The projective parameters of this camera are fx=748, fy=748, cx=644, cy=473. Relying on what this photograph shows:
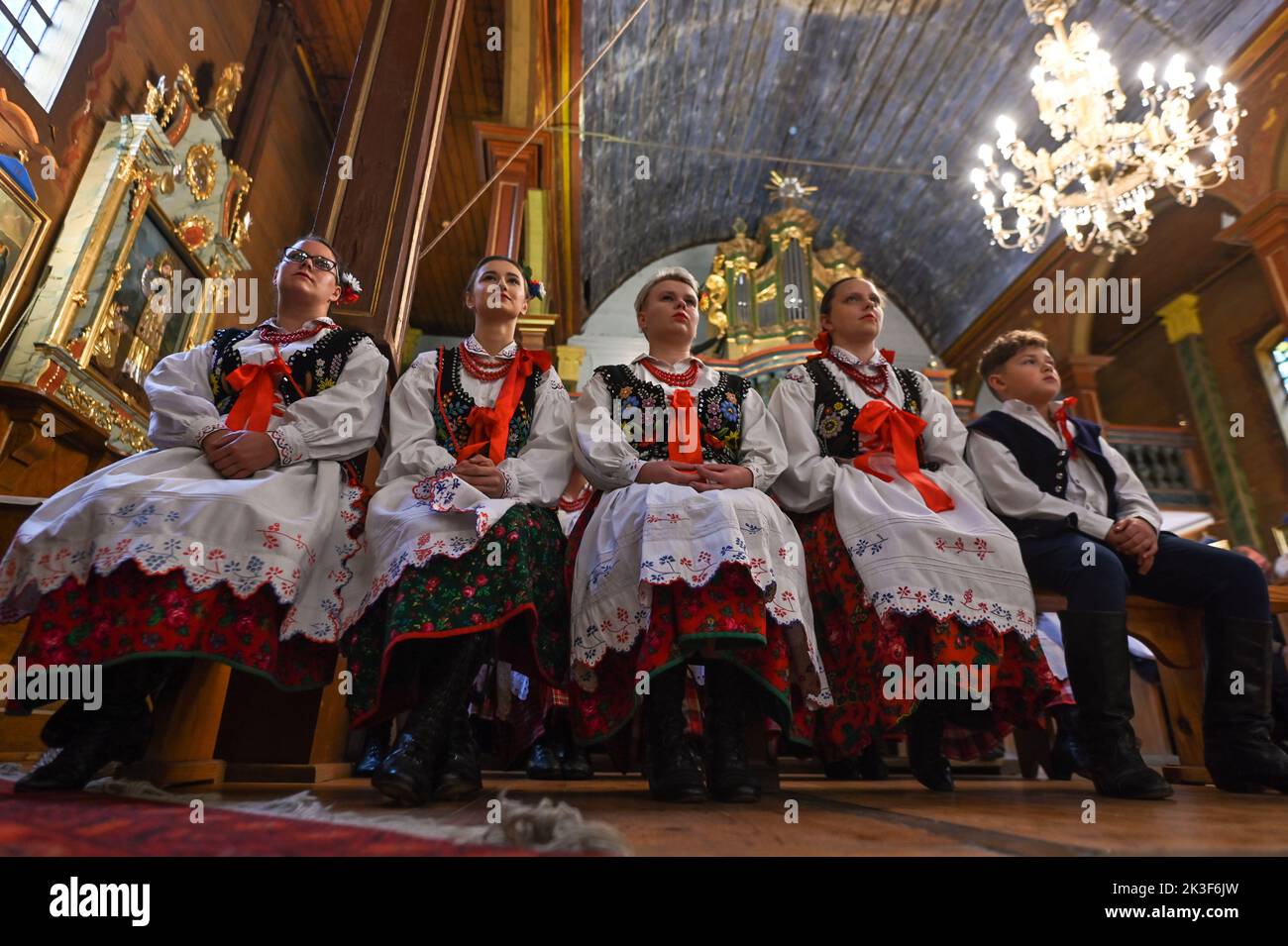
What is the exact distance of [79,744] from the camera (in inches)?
54.1

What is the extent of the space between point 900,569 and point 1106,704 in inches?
20.5

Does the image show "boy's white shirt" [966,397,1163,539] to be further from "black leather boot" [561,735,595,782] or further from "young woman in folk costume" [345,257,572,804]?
"black leather boot" [561,735,595,782]

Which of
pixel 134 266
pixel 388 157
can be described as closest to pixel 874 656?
pixel 388 157

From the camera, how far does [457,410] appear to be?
197 centimetres

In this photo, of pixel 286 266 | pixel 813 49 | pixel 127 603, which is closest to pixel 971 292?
pixel 813 49

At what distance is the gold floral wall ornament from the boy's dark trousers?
5.55 metres

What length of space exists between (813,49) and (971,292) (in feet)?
13.4

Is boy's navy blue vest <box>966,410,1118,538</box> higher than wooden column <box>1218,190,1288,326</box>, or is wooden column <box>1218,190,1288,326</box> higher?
wooden column <box>1218,190,1288,326</box>

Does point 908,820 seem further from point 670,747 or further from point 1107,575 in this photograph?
point 1107,575

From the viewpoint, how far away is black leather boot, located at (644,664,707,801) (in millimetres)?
1412

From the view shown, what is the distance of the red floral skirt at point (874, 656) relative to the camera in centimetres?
171

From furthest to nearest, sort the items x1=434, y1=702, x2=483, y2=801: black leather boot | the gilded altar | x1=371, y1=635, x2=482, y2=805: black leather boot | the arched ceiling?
the arched ceiling, the gilded altar, x1=434, y1=702, x2=483, y2=801: black leather boot, x1=371, y1=635, x2=482, y2=805: black leather boot

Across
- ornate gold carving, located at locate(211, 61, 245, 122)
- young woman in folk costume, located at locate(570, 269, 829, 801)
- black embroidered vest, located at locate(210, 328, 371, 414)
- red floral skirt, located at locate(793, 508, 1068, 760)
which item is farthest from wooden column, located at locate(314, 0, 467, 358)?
ornate gold carving, located at locate(211, 61, 245, 122)

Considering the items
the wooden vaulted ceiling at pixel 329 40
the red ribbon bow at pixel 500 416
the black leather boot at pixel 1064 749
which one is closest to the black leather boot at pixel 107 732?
the red ribbon bow at pixel 500 416
